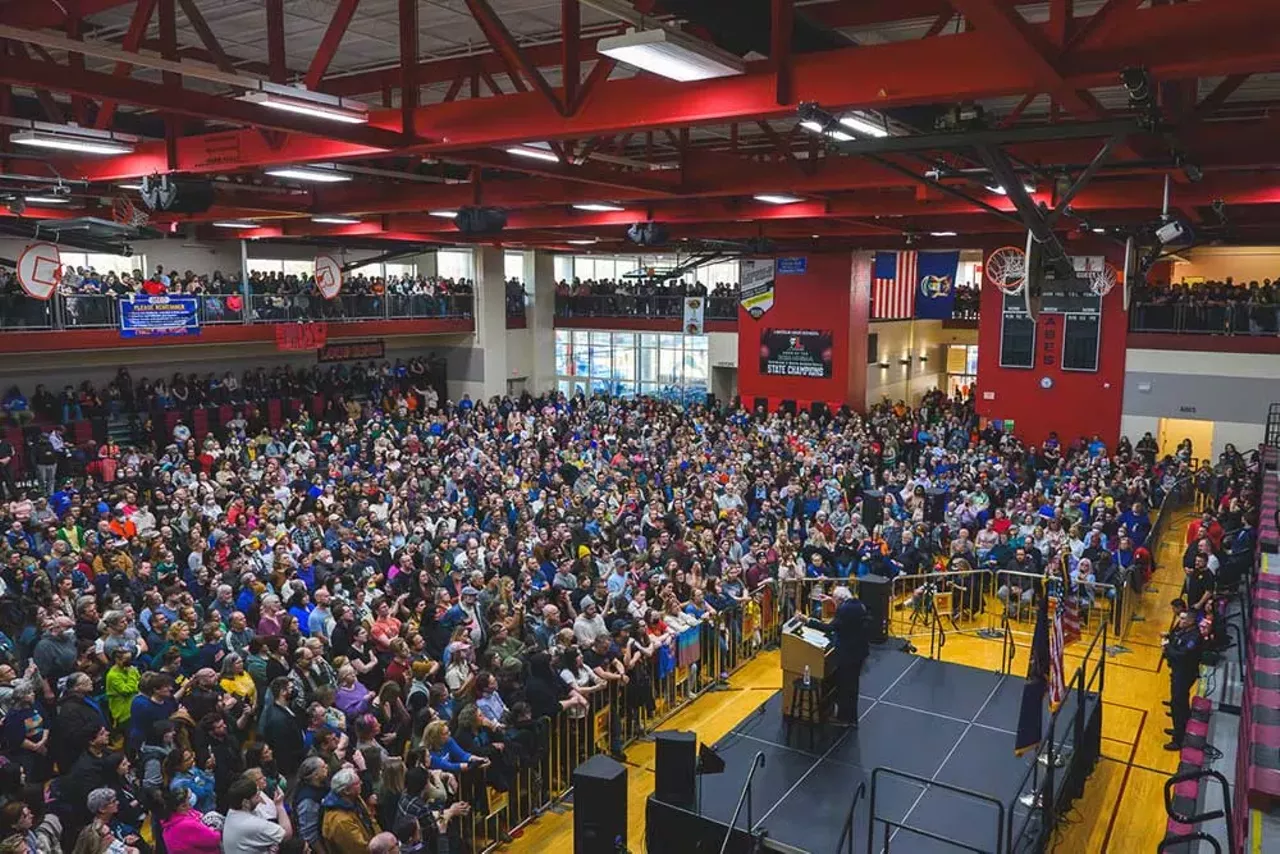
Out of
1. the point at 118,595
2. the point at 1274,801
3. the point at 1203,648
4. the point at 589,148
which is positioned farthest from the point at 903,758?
the point at 118,595

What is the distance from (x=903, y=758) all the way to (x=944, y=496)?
9.73 meters

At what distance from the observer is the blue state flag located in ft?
89.8

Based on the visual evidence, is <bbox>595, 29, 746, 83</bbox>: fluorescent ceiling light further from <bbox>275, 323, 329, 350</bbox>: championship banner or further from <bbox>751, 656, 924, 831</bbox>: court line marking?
<bbox>275, 323, 329, 350</bbox>: championship banner

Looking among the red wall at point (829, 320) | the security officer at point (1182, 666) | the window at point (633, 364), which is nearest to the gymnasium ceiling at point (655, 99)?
the security officer at point (1182, 666)

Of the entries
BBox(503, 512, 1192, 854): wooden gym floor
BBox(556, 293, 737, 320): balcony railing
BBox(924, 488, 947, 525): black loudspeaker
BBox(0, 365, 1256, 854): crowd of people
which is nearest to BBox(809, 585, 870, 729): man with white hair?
BBox(503, 512, 1192, 854): wooden gym floor

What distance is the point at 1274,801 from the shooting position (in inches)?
228

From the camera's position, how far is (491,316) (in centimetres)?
3328

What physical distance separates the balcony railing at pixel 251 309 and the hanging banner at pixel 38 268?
5.71 metres

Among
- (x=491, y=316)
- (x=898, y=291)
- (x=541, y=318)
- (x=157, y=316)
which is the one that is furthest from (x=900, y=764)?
(x=541, y=318)

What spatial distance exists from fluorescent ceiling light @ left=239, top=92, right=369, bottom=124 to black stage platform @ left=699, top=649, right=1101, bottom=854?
22.2ft

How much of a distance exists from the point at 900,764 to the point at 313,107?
8472 mm

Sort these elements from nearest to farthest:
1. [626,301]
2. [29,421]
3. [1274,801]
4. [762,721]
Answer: [1274,801] < [762,721] < [29,421] < [626,301]

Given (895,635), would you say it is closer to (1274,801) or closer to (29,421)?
Result: (1274,801)

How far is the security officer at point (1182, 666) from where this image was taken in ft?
34.5
